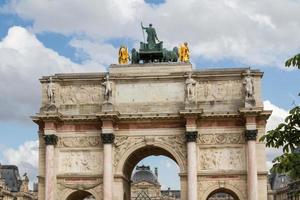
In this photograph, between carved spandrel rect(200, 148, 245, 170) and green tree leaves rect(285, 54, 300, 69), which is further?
carved spandrel rect(200, 148, 245, 170)

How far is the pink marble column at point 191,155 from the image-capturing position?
93.1ft

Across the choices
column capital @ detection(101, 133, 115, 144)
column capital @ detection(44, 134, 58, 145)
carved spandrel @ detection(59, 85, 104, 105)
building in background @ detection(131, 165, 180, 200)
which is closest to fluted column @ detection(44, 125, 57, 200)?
column capital @ detection(44, 134, 58, 145)

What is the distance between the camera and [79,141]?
30062 mm

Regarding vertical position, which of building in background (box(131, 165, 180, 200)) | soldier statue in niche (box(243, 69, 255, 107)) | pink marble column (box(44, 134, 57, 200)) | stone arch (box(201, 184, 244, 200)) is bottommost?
stone arch (box(201, 184, 244, 200))

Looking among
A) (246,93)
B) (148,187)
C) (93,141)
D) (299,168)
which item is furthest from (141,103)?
(148,187)

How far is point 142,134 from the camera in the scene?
29.7 m

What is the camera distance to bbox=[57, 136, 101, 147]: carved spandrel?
98.3ft

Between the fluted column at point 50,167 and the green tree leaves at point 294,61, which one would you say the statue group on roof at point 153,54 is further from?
the green tree leaves at point 294,61

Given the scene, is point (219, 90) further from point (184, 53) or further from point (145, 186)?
point (145, 186)

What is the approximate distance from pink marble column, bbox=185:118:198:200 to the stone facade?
5 centimetres

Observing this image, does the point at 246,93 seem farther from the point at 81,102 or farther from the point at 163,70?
the point at 81,102

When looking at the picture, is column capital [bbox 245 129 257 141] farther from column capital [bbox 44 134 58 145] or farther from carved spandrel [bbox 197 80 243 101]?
column capital [bbox 44 134 58 145]

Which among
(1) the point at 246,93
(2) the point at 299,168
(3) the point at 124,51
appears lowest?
(2) the point at 299,168

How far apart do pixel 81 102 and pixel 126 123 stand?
268cm
